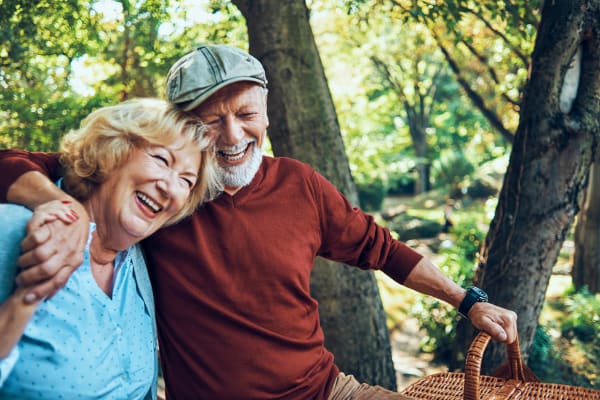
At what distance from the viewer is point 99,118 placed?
2137mm

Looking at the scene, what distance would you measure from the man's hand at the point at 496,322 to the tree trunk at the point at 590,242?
6506 mm

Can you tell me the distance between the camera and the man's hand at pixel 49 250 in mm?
1642

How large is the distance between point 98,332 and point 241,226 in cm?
70

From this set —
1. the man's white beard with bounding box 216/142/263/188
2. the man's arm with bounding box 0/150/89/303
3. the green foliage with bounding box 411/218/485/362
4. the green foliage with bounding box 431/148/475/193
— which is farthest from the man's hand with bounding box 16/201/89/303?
the green foliage with bounding box 431/148/475/193

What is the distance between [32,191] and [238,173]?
79 centimetres

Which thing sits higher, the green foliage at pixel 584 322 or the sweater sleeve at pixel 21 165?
the sweater sleeve at pixel 21 165

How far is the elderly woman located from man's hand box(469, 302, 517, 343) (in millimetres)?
1197

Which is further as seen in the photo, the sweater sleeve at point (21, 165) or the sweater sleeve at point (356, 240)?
the sweater sleeve at point (356, 240)

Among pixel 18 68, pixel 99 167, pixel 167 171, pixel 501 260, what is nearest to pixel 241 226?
pixel 167 171

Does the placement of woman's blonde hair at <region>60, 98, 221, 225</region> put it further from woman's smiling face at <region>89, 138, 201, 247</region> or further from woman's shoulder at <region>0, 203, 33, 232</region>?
woman's shoulder at <region>0, 203, 33, 232</region>

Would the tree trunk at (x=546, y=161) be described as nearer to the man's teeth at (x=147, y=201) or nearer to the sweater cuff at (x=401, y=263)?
the sweater cuff at (x=401, y=263)

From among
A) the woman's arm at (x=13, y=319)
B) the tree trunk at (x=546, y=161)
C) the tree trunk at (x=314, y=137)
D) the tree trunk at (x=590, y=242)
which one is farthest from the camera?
the tree trunk at (x=590, y=242)

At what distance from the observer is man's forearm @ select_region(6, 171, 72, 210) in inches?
73.8

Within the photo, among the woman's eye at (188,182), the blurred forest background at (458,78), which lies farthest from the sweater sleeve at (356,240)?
the blurred forest background at (458,78)
